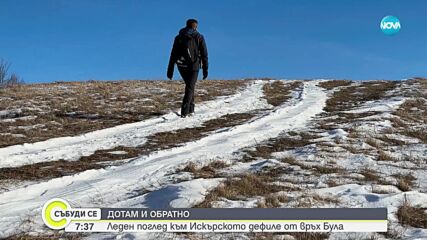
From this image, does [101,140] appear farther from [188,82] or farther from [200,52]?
[200,52]

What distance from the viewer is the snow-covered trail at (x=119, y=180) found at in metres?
5.00

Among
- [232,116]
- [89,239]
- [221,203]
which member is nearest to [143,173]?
[221,203]

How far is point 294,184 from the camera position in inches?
222

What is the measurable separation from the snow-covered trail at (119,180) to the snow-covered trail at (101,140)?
139cm

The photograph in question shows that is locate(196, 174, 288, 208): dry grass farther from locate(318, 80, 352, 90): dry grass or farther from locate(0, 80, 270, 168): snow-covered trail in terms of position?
locate(318, 80, 352, 90): dry grass

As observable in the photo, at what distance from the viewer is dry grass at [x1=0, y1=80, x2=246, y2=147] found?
415 inches

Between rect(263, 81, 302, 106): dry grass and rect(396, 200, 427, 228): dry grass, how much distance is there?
36.7 feet

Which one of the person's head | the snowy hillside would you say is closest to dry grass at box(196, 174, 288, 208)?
the snowy hillside

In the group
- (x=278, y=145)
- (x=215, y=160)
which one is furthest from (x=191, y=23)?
(x=215, y=160)

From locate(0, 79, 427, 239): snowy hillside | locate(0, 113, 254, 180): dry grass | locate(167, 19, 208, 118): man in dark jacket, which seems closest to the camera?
locate(0, 79, 427, 239): snowy hillside

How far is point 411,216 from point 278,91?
16.6 m

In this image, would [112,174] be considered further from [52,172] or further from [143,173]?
[52,172]

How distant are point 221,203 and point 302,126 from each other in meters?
6.42

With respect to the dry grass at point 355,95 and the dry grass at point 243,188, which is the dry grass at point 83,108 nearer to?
the dry grass at point 355,95
